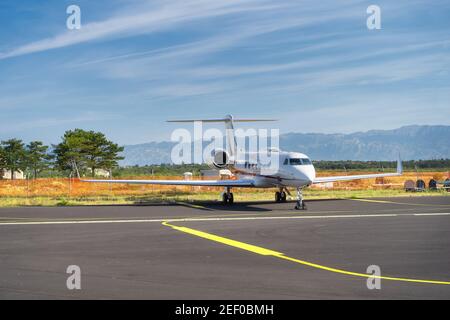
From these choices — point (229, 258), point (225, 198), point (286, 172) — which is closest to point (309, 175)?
point (286, 172)

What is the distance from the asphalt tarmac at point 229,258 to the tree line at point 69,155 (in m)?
63.1

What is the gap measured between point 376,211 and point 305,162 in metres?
5.48

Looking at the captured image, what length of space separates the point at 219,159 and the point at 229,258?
23.5 metres

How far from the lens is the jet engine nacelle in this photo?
34188 mm

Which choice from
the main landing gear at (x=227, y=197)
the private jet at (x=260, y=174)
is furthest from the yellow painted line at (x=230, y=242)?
the main landing gear at (x=227, y=197)

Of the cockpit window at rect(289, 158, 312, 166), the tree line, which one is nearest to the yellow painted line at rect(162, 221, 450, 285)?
the cockpit window at rect(289, 158, 312, 166)

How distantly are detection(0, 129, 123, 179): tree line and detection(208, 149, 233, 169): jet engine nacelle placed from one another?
48.2 m

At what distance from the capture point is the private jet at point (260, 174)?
27.4 m

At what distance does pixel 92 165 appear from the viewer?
83.6 meters

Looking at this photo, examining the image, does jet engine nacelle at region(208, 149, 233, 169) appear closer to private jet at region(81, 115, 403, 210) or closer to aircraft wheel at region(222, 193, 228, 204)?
private jet at region(81, 115, 403, 210)

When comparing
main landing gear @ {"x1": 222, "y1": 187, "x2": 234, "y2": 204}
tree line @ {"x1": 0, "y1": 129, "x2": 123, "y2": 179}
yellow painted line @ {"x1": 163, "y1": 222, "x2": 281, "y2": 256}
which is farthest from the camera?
tree line @ {"x1": 0, "y1": 129, "x2": 123, "y2": 179}

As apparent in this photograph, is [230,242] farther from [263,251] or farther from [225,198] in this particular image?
[225,198]

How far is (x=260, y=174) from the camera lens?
3077cm

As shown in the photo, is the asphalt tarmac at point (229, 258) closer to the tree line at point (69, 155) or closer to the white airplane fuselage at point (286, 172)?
the white airplane fuselage at point (286, 172)
